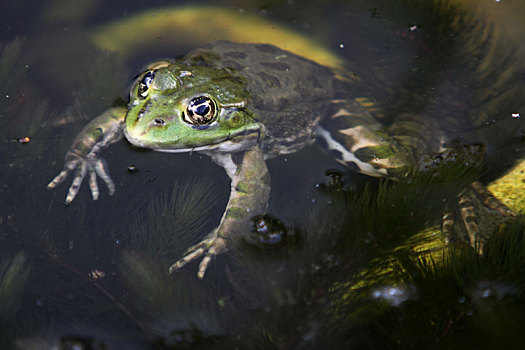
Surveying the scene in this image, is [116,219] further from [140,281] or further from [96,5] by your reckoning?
[96,5]

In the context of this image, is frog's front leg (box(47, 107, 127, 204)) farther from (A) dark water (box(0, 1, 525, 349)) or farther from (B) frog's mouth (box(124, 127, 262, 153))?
(B) frog's mouth (box(124, 127, 262, 153))

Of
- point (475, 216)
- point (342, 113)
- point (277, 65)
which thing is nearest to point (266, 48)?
point (277, 65)

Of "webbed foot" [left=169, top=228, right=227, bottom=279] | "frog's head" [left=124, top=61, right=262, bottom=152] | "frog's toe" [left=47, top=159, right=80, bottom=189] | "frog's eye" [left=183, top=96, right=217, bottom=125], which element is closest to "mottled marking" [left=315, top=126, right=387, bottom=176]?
"frog's head" [left=124, top=61, right=262, bottom=152]

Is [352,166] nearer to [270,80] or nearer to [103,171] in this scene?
[270,80]

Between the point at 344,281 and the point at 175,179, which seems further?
the point at 175,179

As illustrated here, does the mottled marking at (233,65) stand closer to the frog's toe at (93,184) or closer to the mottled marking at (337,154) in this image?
the mottled marking at (337,154)

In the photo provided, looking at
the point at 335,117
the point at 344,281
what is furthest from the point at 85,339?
the point at 335,117
